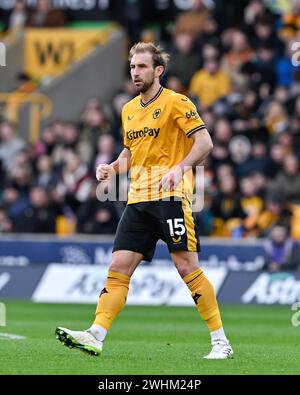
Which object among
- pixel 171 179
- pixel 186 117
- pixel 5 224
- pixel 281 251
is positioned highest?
pixel 186 117

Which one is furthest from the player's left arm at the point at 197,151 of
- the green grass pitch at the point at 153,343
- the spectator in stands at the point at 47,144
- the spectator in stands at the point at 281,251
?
the spectator in stands at the point at 47,144

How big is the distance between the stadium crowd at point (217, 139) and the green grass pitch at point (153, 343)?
284 cm

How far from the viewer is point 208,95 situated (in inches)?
902

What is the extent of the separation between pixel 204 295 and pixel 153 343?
181cm

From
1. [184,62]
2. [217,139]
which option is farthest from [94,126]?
[217,139]

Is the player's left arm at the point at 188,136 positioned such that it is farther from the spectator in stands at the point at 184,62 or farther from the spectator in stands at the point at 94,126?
the spectator in stands at the point at 184,62

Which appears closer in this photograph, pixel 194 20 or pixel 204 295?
pixel 204 295

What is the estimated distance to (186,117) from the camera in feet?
33.2

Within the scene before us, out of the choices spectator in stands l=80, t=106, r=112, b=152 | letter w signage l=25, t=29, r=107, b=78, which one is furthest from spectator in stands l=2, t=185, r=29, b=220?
letter w signage l=25, t=29, r=107, b=78

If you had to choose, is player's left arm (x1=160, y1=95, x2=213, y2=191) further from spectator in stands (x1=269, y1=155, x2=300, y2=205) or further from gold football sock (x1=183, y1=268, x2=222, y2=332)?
spectator in stands (x1=269, y1=155, x2=300, y2=205)

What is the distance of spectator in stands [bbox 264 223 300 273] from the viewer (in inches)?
736

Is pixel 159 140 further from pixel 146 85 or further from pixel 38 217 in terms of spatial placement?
pixel 38 217

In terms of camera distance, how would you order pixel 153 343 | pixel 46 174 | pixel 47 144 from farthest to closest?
pixel 47 144, pixel 46 174, pixel 153 343
